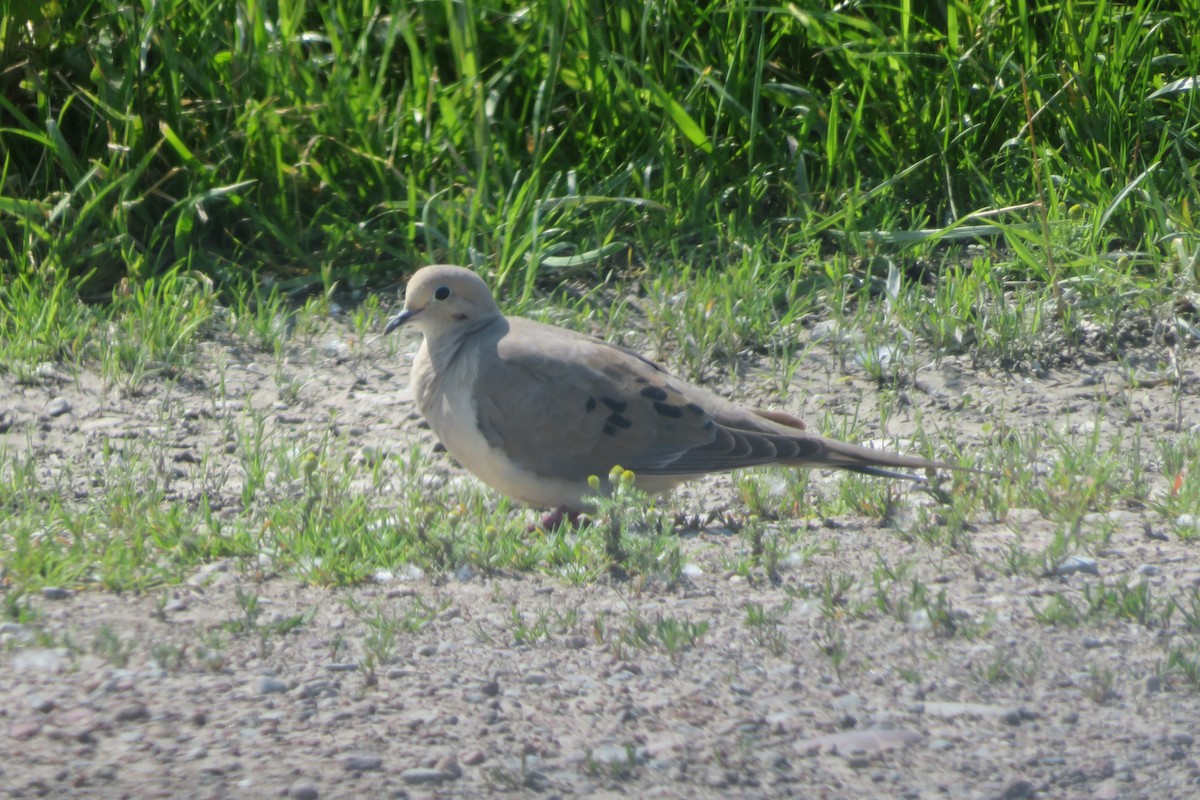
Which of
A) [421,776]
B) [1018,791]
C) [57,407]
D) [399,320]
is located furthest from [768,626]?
[57,407]

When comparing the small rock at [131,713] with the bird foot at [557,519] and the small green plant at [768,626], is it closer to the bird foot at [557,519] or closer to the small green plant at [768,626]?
the small green plant at [768,626]

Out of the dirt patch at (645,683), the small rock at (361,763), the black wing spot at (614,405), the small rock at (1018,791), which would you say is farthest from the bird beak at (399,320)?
the small rock at (1018,791)

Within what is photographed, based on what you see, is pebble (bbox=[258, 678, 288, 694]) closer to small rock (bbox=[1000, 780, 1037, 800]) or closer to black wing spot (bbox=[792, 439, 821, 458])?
small rock (bbox=[1000, 780, 1037, 800])

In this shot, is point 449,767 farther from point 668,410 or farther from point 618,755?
point 668,410

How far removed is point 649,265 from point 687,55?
1.07 meters

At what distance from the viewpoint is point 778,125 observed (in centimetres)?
647

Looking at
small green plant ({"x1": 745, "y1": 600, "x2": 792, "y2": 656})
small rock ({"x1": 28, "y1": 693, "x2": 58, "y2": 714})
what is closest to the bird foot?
small green plant ({"x1": 745, "y1": 600, "x2": 792, "y2": 656})

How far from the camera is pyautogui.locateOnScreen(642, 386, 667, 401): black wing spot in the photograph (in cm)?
442

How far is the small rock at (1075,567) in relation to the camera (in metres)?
3.68

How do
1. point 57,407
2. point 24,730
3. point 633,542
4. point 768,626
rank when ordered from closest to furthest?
point 24,730
point 768,626
point 633,542
point 57,407

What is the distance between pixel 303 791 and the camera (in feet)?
8.95

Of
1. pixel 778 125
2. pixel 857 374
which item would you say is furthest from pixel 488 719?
pixel 778 125

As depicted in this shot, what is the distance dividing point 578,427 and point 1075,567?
55.0 inches

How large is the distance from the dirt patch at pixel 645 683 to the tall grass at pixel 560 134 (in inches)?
88.7
